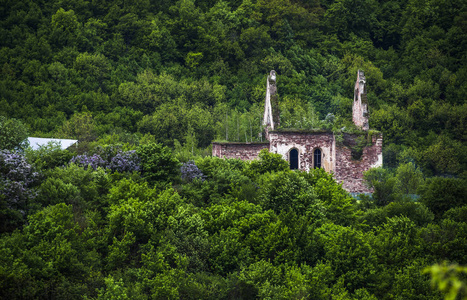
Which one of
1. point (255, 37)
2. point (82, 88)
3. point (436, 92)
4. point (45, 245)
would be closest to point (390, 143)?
point (436, 92)

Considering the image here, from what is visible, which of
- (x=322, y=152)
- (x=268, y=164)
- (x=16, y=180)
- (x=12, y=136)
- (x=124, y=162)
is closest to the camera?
(x=16, y=180)

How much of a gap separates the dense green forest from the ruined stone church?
1405mm

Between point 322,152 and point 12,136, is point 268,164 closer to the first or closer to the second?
point 322,152

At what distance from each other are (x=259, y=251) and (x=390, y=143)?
108 ft

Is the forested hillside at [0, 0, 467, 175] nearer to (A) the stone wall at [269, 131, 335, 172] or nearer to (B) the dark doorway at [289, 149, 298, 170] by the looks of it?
(A) the stone wall at [269, 131, 335, 172]

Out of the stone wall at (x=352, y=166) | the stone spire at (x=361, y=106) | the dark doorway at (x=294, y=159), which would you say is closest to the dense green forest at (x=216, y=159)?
the stone wall at (x=352, y=166)

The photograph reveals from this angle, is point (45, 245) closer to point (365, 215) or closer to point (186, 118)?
point (365, 215)

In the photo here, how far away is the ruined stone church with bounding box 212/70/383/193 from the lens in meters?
42.9

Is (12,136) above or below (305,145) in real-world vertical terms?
above

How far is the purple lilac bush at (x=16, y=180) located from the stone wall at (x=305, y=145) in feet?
55.0

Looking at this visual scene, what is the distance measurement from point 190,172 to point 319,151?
35.4 feet

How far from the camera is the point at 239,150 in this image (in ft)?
140

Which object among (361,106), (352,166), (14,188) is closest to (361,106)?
(361,106)

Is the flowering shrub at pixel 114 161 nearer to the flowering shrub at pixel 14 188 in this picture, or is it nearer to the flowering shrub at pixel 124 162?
the flowering shrub at pixel 124 162
